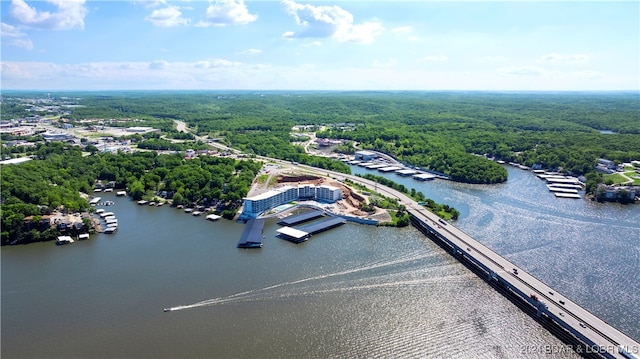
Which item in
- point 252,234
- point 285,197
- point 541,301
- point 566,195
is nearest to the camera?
point 541,301

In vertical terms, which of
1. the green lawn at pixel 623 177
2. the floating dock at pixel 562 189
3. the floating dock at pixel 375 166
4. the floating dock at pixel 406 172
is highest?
the green lawn at pixel 623 177

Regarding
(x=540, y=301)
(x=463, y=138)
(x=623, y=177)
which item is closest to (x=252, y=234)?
(x=540, y=301)

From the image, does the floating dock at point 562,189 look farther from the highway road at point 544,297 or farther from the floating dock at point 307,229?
the floating dock at point 307,229

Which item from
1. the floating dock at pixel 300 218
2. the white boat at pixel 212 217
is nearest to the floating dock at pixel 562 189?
the floating dock at pixel 300 218

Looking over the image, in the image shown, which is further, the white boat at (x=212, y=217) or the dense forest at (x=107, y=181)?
the white boat at (x=212, y=217)

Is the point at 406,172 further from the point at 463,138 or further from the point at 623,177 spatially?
the point at 463,138

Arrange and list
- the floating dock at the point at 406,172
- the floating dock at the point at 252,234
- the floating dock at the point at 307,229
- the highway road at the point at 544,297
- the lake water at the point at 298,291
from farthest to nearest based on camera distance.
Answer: the floating dock at the point at 406,172 → the floating dock at the point at 307,229 → the floating dock at the point at 252,234 → the lake water at the point at 298,291 → the highway road at the point at 544,297

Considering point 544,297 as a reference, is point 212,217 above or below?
below
